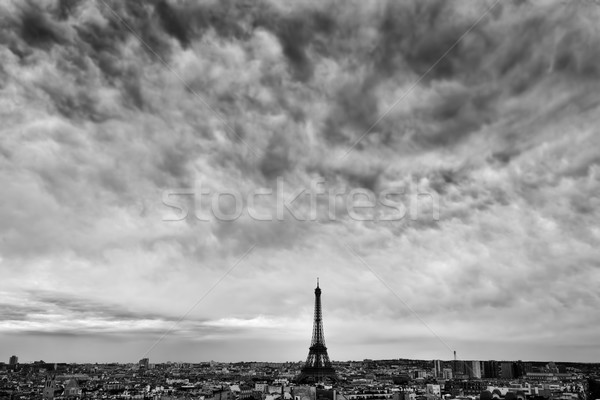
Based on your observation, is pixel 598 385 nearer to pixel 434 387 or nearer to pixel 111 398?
pixel 434 387

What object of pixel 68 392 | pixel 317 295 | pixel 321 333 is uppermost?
pixel 317 295

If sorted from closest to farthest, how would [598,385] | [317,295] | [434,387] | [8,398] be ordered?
[598,385] → [8,398] → [434,387] → [317,295]

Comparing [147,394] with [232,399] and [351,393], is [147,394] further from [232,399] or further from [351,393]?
[351,393]

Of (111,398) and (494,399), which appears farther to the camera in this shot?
(111,398)

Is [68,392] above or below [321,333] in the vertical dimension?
below

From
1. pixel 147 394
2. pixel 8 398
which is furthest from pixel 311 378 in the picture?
pixel 8 398

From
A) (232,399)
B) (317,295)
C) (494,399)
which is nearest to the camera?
(494,399)

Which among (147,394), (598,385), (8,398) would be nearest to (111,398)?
(147,394)
